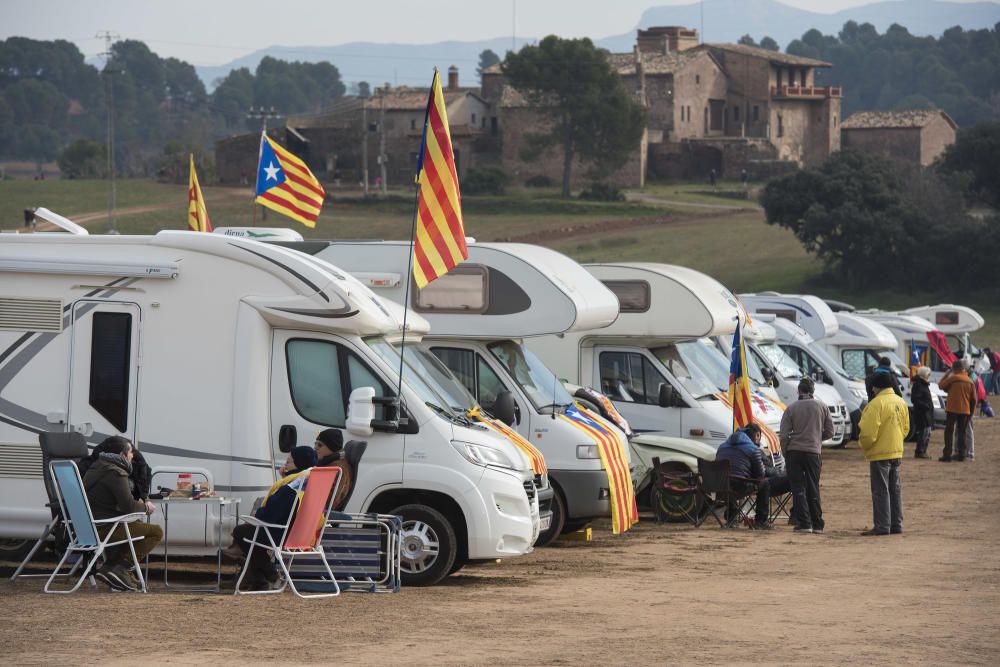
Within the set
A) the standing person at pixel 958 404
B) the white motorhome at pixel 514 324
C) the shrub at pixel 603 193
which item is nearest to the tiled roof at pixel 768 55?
the shrub at pixel 603 193

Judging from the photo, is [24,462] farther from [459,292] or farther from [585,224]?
[585,224]

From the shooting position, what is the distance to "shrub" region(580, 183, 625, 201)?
90.2m

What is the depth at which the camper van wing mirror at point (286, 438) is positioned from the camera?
12055mm

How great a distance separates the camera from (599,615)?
10.6 m

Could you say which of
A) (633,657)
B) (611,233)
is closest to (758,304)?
(633,657)

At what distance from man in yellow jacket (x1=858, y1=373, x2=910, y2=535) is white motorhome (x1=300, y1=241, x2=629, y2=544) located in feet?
8.62

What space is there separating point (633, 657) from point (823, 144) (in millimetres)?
109401

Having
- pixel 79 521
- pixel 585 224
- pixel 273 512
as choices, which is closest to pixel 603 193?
pixel 585 224

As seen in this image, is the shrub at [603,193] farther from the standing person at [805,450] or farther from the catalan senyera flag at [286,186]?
the standing person at [805,450]

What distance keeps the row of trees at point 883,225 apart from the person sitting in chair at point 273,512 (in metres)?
57.5

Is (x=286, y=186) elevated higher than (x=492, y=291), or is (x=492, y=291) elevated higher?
(x=286, y=186)

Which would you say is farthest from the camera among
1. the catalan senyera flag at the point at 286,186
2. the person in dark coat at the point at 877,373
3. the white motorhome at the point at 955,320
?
the white motorhome at the point at 955,320

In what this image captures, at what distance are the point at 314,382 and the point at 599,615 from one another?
297 cm

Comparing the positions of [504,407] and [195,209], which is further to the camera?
[195,209]
